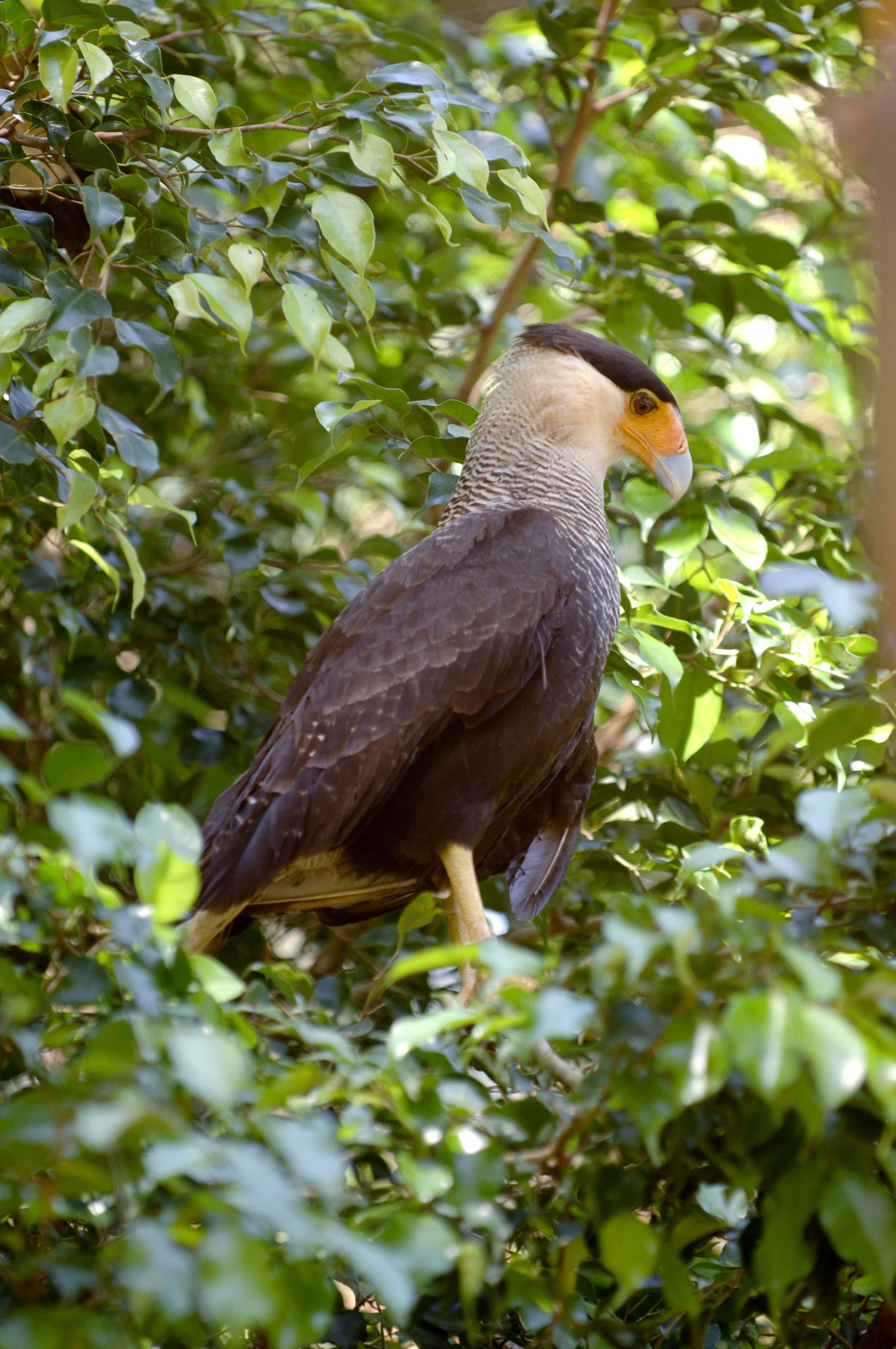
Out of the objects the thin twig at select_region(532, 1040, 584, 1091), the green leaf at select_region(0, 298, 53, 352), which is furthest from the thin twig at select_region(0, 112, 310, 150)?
the thin twig at select_region(532, 1040, 584, 1091)

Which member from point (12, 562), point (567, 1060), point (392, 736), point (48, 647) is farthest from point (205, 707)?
point (567, 1060)

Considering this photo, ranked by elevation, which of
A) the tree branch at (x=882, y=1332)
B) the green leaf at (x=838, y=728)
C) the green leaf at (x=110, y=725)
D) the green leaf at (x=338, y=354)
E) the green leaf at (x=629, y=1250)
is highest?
the green leaf at (x=110, y=725)

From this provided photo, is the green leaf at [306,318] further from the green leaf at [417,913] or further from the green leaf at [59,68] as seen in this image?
the green leaf at [417,913]

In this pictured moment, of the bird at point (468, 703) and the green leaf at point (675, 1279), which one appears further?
the bird at point (468, 703)

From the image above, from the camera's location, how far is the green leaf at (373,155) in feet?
5.55

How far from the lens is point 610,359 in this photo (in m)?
2.36

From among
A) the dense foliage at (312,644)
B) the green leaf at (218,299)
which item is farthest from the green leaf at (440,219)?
the green leaf at (218,299)

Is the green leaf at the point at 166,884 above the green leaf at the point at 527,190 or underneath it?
underneath

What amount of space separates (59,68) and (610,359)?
1161mm

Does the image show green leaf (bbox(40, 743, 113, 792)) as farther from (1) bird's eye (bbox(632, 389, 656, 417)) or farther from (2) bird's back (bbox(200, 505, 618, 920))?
(1) bird's eye (bbox(632, 389, 656, 417))

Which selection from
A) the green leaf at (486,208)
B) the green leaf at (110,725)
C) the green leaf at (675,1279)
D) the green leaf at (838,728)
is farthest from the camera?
the green leaf at (486,208)

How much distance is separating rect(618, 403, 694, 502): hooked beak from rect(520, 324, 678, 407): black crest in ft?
0.12

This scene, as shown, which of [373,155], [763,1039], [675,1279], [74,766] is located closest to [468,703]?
[373,155]

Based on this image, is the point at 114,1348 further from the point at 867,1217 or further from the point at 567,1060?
the point at 567,1060
